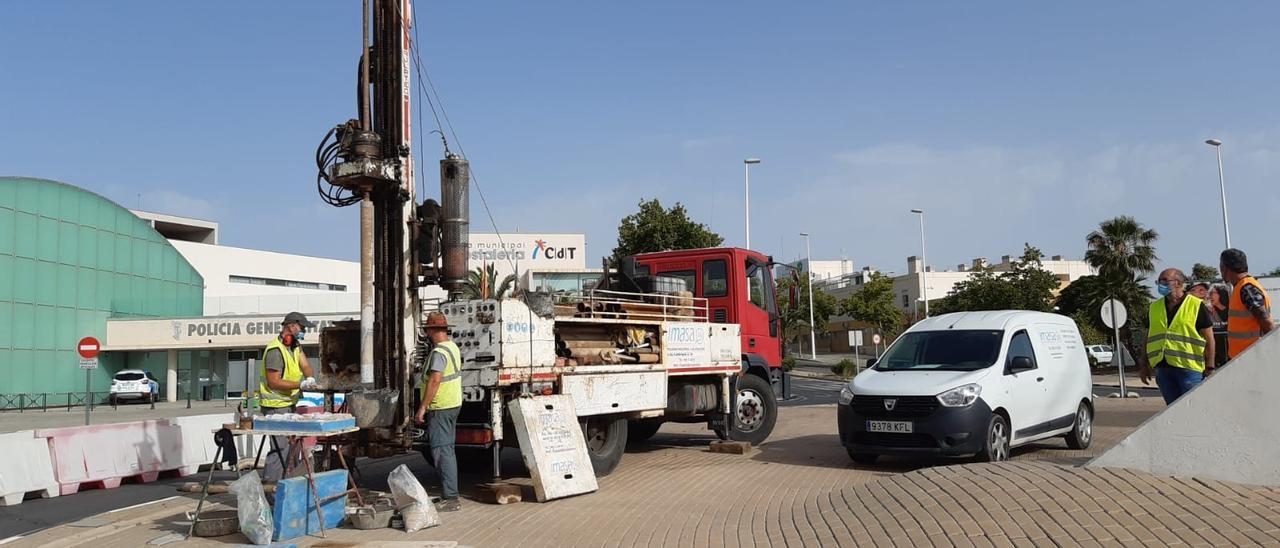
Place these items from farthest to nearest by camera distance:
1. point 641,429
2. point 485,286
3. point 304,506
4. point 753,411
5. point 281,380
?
point 641,429 < point 753,411 < point 485,286 < point 281,380 < point 304,506

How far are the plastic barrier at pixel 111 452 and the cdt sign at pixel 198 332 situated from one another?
953 inches

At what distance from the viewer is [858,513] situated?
7148 mm

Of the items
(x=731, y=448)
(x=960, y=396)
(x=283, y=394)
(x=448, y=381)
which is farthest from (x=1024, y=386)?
(x=283, y=394)

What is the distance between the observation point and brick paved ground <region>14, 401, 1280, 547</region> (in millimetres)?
5723

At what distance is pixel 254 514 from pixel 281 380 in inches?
87.1

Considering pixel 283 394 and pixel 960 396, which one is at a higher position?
pixel 283 394

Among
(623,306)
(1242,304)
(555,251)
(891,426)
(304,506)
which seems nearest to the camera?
(304,506)

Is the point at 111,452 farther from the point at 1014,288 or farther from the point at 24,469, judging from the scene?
the point at 1014,288

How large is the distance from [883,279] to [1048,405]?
160 feet

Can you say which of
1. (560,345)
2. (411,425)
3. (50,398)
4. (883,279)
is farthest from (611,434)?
(883,279)

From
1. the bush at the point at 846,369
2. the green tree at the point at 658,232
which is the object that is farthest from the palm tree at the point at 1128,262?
the green tree at the point at 658,232

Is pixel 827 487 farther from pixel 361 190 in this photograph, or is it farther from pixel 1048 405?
pixel 361 190

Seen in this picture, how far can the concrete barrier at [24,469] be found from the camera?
993cm

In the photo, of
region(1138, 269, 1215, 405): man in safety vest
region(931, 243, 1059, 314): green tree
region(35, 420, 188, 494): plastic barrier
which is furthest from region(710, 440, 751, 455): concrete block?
region(931, 243, 1059, 314): green tree
